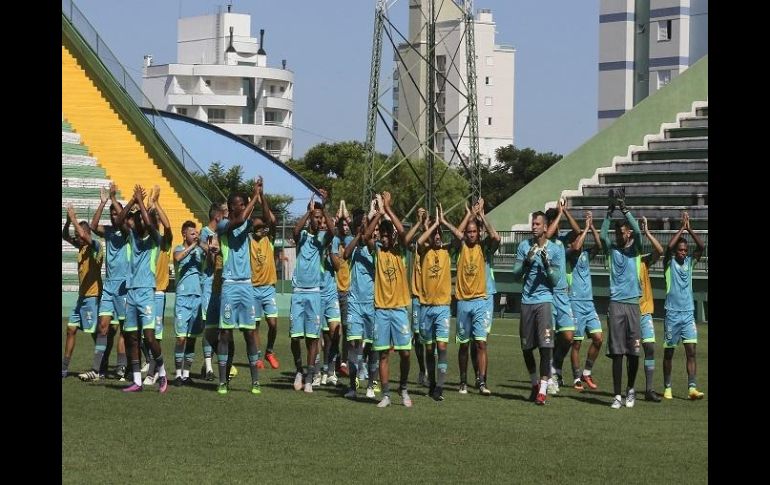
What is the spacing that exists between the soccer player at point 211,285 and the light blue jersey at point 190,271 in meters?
0.16

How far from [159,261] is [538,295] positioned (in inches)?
211

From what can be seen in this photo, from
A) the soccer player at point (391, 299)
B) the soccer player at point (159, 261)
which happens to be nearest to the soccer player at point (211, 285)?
the soccer player at point (159, 261)

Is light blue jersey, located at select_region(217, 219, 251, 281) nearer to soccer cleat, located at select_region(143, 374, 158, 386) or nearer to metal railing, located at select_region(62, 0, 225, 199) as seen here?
soccer cleat, located at select_region(143, 374, 158, 386)

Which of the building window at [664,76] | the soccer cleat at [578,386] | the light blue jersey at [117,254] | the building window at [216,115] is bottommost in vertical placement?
the soccer cleat at [578,386]

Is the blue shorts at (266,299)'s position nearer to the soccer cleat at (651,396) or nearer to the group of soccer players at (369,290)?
the group of soccer players at (369,290)

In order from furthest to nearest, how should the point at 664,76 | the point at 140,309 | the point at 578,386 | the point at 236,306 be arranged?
the point at 664,76 → the point at 578,386 → the point at 140,309 → the point at 236,306

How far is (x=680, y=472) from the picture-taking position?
11.7 metres

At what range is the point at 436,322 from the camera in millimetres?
17234

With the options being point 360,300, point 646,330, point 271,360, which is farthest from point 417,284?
point 271,360

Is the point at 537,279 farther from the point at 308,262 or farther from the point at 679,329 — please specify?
the point at 308,262

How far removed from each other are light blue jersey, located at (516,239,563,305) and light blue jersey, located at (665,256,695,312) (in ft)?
5.89

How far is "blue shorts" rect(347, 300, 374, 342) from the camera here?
17.8m

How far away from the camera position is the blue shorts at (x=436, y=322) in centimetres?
1717
